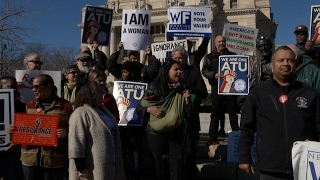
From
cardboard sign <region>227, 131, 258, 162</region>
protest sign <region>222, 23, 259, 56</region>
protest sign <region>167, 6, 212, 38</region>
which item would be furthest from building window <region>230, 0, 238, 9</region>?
cardboard sign <region>227, 131, 258, 162</region>

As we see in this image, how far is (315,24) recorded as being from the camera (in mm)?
6828

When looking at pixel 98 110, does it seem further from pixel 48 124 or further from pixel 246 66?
pixel 246 66

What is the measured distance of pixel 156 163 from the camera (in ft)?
15.0

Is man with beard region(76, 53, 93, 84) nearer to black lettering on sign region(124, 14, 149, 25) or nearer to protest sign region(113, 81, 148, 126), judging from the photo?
protest sign region(113, 81, 148, 126)

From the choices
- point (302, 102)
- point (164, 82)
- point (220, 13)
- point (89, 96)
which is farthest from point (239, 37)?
point (220, 13)

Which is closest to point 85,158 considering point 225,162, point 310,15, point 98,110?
point 98,110

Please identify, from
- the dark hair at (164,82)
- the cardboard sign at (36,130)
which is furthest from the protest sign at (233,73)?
the cardboard sign at (36,130)

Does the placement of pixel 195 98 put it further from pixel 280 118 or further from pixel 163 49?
pixel 163 49

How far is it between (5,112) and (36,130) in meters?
0.65

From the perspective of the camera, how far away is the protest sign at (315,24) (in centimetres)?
668

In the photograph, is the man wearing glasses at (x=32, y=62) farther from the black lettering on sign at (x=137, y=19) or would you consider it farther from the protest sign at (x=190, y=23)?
the protest sign at (x=190, y=23)

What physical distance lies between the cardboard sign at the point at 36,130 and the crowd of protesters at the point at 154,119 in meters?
0.08

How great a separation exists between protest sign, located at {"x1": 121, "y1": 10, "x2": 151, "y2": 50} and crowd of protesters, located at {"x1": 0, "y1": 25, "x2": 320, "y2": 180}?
2.03 m

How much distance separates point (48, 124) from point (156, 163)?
162cm
